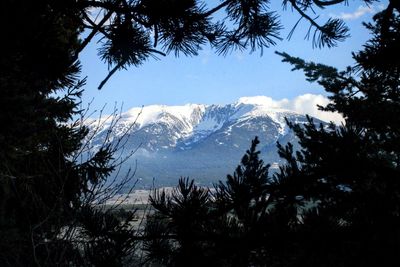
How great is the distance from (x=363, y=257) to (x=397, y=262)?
113 mm

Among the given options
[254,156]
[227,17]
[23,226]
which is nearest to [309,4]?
[227,17]

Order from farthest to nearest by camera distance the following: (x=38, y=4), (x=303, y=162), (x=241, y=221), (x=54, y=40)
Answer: (x=54, y=40)
(x=38, y=4)
(x=303, y=162)
(x=241, y=221)

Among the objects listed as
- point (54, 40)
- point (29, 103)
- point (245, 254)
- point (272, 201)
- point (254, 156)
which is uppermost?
point (54, 40)

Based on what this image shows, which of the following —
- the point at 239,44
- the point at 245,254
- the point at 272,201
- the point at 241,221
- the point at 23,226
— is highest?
the point at 239,44

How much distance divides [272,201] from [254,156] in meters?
0.23

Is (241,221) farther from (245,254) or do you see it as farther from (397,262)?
(397,262)

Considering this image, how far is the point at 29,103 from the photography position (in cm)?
412

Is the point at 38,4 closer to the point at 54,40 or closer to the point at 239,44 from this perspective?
the point at 54,40

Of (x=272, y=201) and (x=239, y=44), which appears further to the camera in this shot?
(x=239, y=44)

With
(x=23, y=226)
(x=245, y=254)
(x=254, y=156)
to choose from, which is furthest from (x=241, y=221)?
(x=23, y=226)

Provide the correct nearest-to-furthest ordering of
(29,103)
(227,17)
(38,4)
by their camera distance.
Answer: (38,4) < (227,17) < (29,103)

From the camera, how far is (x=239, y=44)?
12.5 ft

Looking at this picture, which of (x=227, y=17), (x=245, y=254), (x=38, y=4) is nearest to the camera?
(x=245, y=254)

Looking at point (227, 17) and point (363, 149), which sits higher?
point (227, 17)
